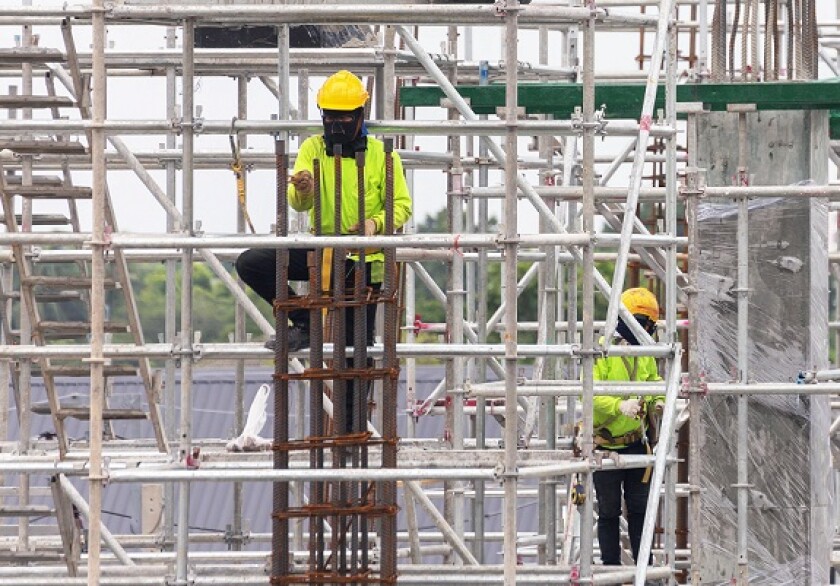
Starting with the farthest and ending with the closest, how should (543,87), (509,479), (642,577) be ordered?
(543,87), (642,577), (509,479)

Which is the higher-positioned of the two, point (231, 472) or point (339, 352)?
point (339, 352)

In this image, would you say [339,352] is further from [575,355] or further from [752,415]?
[752,415]

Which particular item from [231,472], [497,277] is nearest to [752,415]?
[231,472]

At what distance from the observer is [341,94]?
11125 mm

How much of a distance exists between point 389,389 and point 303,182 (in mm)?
1338

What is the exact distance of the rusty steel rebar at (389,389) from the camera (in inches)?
434

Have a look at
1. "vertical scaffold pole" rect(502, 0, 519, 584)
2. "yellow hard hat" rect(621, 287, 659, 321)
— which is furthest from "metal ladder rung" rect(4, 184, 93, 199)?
"yellow hard hat" rect(621, 287, 659, 321)

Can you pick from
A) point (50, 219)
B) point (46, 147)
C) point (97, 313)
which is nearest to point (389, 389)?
point (97, 313)

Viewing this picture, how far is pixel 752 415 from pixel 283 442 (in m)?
4.14

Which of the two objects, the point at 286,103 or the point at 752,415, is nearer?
the point at 286,103

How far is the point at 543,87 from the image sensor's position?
42.8 ft

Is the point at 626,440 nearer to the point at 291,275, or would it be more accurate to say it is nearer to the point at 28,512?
the point at 291,275

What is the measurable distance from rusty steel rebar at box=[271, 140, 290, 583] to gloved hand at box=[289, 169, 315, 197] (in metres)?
0.06

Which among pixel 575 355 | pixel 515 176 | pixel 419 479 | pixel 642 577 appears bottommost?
pixel 642 577
